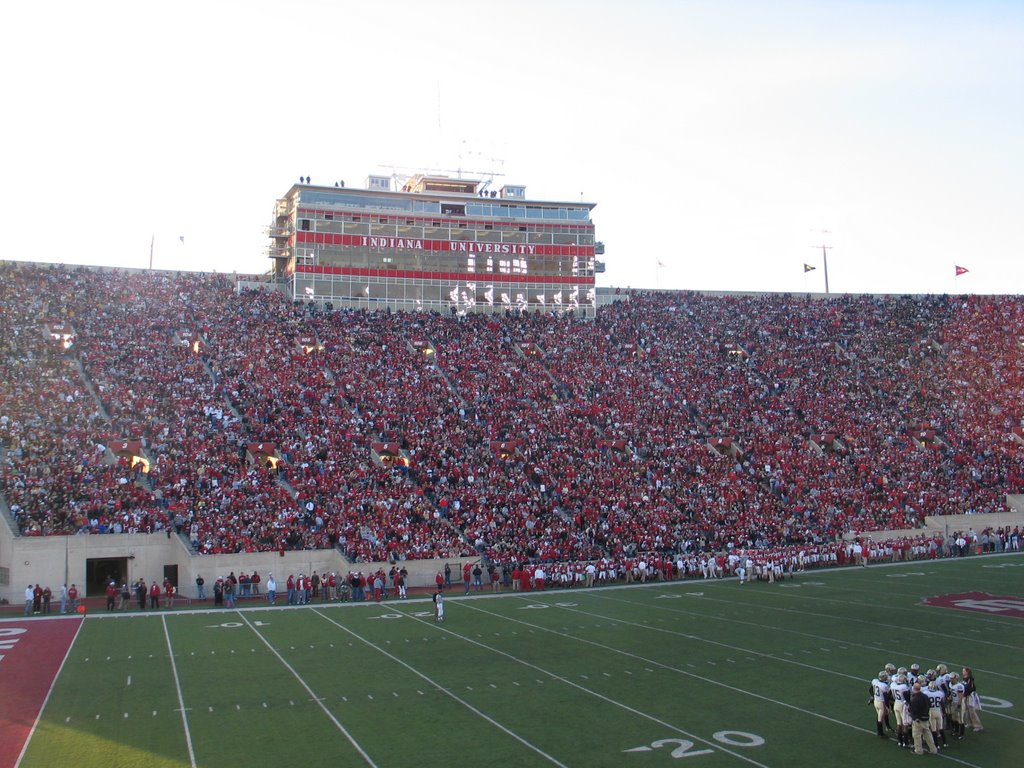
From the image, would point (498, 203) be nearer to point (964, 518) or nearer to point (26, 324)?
point (26, 324)

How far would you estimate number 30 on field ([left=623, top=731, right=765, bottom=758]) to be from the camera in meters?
13.6

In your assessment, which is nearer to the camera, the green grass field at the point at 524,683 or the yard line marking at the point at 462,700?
the yard line marking at the point at 462,700

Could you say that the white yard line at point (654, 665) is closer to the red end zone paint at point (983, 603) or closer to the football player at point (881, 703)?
the football player at point (881, 703)

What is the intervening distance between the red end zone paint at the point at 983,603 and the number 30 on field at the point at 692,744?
1312cm

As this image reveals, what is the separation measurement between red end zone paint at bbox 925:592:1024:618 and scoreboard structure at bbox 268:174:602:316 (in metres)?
34.2

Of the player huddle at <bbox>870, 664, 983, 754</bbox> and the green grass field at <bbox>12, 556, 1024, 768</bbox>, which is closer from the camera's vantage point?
the player huddle at <bbox>870, 664, 983, 754</bbox>

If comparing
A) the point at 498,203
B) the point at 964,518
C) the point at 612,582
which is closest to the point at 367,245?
the point at 498,203

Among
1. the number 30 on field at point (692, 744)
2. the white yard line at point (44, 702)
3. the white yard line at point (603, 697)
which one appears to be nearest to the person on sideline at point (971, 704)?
the number 30 on field at point (692, 744)

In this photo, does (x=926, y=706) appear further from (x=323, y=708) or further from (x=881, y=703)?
(x=323, y=708)

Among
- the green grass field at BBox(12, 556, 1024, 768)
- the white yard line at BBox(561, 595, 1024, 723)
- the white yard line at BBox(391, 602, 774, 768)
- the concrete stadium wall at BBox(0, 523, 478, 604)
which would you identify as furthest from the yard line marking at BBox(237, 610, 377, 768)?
the white yard line at BBox(561, 595, 1024, 723)

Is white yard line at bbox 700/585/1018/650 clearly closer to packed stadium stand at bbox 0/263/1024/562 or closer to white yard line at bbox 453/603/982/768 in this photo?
white yard line at bbox 453/603/982/768

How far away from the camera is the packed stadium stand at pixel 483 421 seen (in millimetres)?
34281

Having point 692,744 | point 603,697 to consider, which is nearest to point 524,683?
point 603,697

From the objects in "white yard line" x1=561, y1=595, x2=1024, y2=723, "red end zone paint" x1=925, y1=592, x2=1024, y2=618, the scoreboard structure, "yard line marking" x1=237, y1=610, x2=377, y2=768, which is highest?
the scoreboard structure
